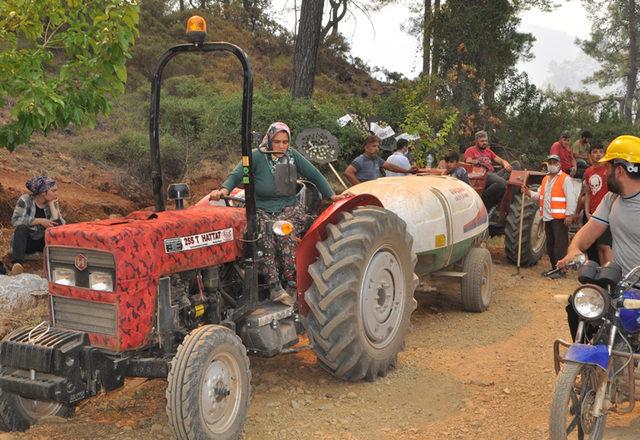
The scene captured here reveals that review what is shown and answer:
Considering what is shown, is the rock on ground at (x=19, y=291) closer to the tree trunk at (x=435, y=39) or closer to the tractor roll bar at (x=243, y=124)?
the tractor roll bar at (x=243, y=124)

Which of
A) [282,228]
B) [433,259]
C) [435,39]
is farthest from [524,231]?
[435,39]

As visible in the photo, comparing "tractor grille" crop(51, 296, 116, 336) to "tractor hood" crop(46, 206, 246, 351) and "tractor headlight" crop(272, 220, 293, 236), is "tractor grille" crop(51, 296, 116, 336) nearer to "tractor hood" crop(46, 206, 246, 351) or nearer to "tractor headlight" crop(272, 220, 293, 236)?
"tractor hood" crop(46, 206, 246, 351)

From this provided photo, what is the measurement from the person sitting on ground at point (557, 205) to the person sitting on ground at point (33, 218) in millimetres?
6243

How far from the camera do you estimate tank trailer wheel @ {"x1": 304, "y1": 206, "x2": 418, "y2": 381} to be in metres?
4.97

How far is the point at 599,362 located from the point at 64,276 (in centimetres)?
312

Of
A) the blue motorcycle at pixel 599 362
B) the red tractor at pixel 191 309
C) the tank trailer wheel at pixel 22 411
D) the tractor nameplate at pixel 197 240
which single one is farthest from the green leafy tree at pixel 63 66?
the blue motorcycle at pixel 599 362

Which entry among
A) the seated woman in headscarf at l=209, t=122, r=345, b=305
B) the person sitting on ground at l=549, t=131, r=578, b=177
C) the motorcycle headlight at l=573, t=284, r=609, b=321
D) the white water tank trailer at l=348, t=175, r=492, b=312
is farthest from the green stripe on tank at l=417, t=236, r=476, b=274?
the person sitting on ground at l=549, t=131, r=578, b=177

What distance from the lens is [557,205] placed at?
9.42 metres

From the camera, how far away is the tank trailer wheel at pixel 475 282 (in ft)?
25.2

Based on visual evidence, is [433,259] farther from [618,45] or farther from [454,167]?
[618,45]

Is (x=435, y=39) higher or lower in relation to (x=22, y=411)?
higher

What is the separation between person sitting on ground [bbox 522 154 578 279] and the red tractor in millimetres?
4716

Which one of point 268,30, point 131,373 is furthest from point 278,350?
point 268,30

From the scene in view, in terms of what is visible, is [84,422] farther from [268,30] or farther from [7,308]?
[268,30]
